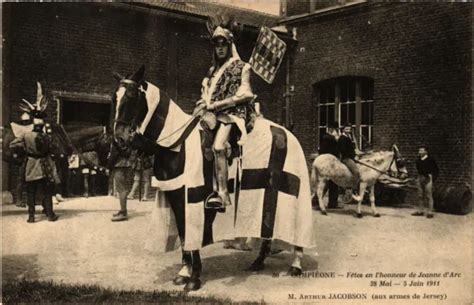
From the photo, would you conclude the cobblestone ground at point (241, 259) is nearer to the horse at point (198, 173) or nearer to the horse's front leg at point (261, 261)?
the horse's front leg at point (261, 261)

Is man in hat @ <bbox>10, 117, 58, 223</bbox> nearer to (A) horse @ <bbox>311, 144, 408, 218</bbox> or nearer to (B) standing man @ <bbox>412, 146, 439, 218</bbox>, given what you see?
(A) horse @ <bbox>311, 144, 408, 218</bbox>

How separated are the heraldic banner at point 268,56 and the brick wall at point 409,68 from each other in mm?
923

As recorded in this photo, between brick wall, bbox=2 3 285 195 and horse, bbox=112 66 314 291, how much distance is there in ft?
20.4

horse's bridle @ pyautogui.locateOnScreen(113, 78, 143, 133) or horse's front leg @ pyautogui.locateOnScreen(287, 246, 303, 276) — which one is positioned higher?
horse's bridle @ pyautogui.locateOnScreen(113, 78, 143, 133)

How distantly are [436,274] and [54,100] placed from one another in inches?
339

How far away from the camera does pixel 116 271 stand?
17.9ft

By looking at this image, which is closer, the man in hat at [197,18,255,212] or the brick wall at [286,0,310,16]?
the man in hat at [197,18,255,212]

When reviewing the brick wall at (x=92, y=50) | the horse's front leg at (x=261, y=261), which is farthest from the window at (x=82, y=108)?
the horse's front leg at (x=261, y=261)

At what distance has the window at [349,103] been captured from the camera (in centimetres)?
1362

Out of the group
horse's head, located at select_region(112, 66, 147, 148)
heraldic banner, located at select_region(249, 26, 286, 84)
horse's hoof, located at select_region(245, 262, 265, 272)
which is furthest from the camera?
heraldic banner, located at select_region(249, 26, 286, 84)

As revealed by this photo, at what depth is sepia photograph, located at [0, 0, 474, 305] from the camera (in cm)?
491

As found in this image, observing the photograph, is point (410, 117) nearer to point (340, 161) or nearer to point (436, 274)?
point (340, 161)

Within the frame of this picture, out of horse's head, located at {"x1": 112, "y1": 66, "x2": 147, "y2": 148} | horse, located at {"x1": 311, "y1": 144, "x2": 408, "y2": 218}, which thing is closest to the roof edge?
horse, located at {"x1": 311, "y1": 144, "x2": 408, "y2": 218}

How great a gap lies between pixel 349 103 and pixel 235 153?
30.7 feet
